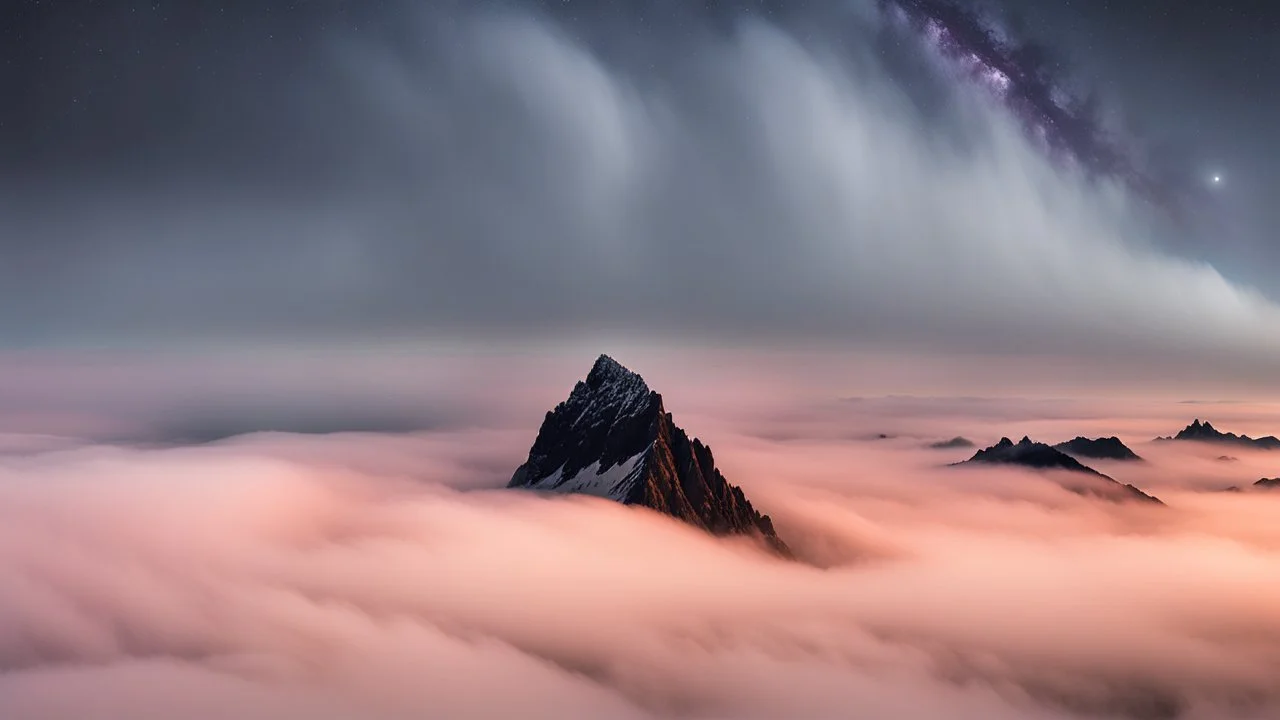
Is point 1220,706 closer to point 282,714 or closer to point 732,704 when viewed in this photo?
point 732,704

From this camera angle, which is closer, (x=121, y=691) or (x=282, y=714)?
(x=282, y=714)

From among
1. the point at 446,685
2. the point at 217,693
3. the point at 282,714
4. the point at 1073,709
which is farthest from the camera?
the point at 1073,709

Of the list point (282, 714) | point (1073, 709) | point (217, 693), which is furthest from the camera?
point (1073, 709)

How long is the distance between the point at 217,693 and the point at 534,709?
6716cm

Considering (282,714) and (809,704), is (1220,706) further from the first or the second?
(282,714)

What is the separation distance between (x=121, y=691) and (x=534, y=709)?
9038 centimetres

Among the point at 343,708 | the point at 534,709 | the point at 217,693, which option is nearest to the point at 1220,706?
the point at 534,709

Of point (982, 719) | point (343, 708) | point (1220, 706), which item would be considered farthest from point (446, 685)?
point (1220, 706)

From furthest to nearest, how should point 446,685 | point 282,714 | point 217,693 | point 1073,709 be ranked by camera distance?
point 1073,709
point 446,685
point 217,693
point 282,714

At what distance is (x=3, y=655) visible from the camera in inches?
7638

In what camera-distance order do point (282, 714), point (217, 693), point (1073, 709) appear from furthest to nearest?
point (1073, 709) → point (217, 693) → point (282, 714)

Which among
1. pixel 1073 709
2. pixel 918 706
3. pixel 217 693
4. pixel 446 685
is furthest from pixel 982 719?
pixel 217 693

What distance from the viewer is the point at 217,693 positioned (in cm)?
17438

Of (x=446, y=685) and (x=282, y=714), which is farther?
(x=446, y=685)
